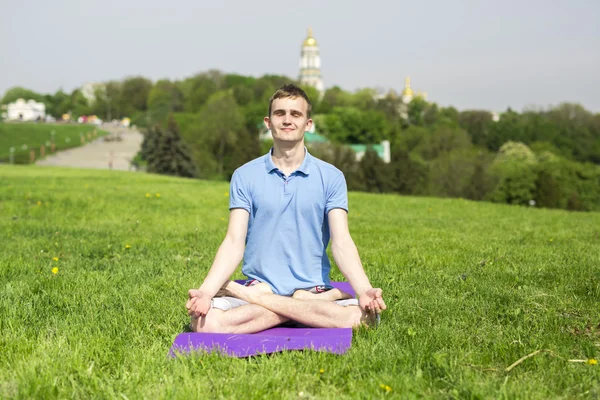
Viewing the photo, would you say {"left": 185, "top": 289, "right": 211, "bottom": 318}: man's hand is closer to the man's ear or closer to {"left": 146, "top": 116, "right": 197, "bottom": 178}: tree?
the man's ear

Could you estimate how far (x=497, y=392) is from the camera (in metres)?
3.06

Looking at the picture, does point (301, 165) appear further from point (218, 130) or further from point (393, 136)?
point (393, 136)

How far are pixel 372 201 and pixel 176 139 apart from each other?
46.5 meters

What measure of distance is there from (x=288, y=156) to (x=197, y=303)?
121cm

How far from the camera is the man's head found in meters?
4.40

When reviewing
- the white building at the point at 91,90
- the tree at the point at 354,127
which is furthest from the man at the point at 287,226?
the white building at the point at 91,90

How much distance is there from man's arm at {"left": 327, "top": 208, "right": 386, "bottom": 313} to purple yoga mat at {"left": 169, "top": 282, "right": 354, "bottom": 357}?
24 centimetres

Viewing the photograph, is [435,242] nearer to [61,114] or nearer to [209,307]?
[209,307]

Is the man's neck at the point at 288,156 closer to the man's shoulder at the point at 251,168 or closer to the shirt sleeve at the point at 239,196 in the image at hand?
the man's shoulder at the point at 251,168

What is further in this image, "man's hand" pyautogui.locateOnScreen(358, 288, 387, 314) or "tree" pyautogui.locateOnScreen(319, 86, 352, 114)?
"tree" pyautogui.locateOnScreen(319, 86, 352, 114)

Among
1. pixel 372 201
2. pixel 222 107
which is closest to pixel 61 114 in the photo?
pixel 222 107

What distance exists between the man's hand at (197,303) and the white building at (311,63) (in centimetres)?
16969

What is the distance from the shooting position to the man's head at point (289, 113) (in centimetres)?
440

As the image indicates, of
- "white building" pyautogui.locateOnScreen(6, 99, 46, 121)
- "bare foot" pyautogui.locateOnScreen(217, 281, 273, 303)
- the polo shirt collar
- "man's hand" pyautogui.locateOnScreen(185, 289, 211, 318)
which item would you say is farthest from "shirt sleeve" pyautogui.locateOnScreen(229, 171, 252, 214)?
"white building" pyautogui.locateOnScreen(6, 99, 46, 121)
